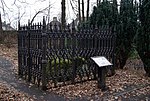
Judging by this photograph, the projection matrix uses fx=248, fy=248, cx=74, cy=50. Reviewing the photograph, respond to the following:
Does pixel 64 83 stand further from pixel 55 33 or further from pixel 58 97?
pixel 55 33

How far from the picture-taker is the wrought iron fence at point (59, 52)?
24.2 ft

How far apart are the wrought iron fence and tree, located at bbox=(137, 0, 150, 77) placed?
1.11 m

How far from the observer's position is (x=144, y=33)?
922cm

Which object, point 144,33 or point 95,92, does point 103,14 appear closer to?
point 144,33

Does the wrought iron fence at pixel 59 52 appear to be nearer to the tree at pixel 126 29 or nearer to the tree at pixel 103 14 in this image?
the tree at pixel 126 29

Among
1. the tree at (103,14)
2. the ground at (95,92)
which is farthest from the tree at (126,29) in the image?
→ the ground at (95,92)

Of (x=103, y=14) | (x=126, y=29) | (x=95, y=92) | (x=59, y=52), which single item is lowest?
(x=95, y=92)

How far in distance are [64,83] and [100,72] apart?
47.7 inches

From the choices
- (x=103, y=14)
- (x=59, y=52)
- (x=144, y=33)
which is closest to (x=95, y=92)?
(x=59, y=52)

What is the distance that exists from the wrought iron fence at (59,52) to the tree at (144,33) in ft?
3.65

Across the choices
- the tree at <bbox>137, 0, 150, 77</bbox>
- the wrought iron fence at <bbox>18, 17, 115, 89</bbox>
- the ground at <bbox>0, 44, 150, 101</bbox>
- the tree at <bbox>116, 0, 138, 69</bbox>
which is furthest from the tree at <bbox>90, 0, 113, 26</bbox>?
the ground at <bbox>0, 44, 150, 101</bbox>

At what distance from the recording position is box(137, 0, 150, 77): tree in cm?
908

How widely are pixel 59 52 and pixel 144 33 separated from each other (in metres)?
3.50

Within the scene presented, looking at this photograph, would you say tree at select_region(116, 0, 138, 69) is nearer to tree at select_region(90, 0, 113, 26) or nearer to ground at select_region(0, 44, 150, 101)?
tree at select_region(90, 0, 113, 26)
